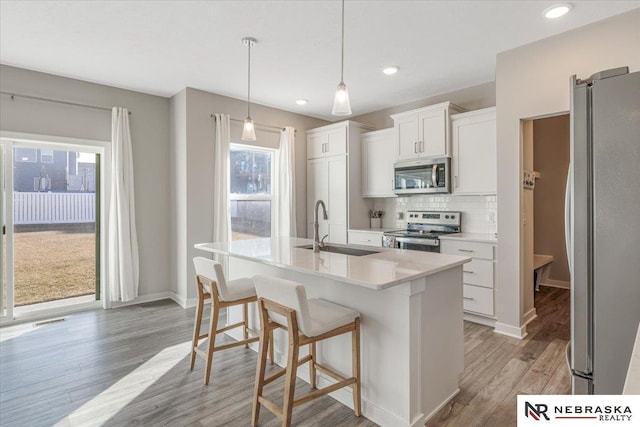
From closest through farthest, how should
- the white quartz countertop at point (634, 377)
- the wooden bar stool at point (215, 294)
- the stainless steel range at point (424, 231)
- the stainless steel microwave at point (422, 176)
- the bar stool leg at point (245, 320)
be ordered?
the white quartz countertop at point (634, 377), the wooden bar stool at point (215, 294), the bar stool leg at point (245, 320), the stainless steel range at point (424, 231), the stainless steel microwave at point (422, 176)

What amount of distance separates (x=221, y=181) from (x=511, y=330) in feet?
12.1

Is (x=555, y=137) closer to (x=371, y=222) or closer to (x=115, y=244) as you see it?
(x=371, y=222)

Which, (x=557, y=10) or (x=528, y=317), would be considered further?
(x=528, y=317)

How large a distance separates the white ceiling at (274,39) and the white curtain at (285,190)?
104 cm

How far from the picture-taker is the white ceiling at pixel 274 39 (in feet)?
8.38

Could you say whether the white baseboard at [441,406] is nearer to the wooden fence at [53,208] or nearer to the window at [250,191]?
the window at [250,191]

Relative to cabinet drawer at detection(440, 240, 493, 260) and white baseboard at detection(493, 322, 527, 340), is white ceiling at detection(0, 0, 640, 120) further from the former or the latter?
white baseboard at detection(493, 322, 527, 340)

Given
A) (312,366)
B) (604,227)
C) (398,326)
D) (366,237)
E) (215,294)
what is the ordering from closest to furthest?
(604,227) < (398,326) < (312,366) < (215,294) < (366,237)

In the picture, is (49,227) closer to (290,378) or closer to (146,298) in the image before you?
(146,298)

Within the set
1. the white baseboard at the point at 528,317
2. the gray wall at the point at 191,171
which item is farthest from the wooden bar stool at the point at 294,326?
the gray wall at the point at 191,171

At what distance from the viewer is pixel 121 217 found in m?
4.12

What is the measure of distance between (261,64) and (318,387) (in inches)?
121

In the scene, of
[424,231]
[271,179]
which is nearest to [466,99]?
[424,231]

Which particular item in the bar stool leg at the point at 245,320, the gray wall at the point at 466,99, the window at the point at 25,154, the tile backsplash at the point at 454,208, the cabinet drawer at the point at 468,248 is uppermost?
the gray wall at the point at 466,99
